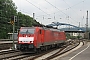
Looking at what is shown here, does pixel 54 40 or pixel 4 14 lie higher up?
pixel 4 14

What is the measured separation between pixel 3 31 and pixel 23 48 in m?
47.3

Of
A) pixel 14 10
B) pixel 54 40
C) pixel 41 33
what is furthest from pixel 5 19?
pixel 41 33

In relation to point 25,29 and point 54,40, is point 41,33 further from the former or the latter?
point 54,40

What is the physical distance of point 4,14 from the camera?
7388 cm

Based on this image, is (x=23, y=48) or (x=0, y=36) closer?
(x=23, y=48)

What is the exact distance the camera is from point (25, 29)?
24.3m

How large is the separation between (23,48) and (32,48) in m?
0.96

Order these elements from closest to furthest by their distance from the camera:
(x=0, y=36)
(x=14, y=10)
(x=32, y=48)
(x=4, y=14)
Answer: (x=32, y=48) < (x=0, y=36) < (x=4, y=14) < (x=14, y=10)

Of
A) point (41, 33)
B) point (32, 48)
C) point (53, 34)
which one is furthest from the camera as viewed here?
point (53, 34)

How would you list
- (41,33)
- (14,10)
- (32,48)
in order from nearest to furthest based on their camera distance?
(32,48), (41,33), (14,10)

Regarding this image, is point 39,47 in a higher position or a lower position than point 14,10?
lower

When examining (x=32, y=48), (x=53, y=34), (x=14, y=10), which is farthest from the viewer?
(x=14, y=10)

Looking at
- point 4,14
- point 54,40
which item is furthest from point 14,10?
point 54,40

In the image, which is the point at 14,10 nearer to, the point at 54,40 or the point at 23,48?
the point at 54,40
